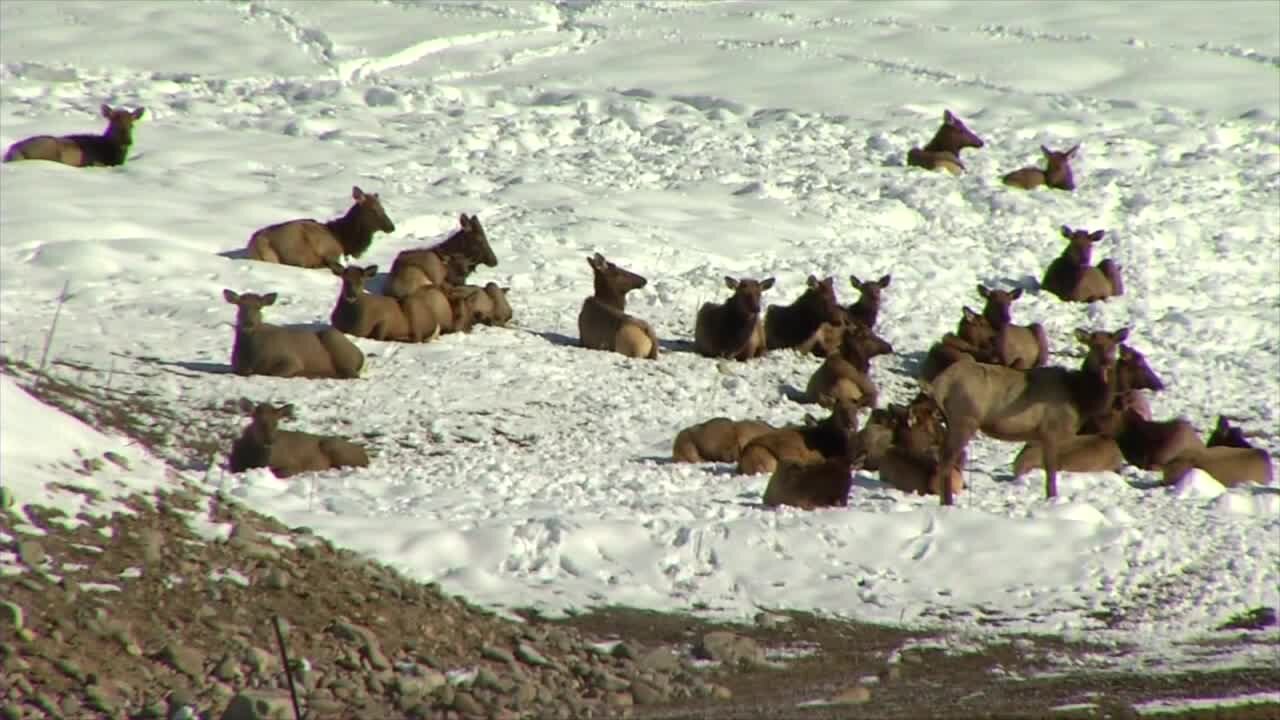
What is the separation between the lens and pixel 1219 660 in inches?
321

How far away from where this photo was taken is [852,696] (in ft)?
24.5

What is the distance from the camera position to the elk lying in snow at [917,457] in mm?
11734

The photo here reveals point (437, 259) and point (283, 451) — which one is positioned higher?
point (283, 451)

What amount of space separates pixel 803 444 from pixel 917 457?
717mm

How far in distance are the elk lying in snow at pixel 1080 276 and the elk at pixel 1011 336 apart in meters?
1.46

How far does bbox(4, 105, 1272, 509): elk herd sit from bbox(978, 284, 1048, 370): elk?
2 cm

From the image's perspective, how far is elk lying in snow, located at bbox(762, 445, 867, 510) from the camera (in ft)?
35.3

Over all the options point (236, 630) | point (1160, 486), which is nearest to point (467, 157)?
point (1160, 486)

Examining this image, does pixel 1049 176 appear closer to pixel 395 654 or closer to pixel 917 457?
pixel 917 457

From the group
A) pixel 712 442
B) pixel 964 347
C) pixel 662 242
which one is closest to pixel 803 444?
pixel 712 442

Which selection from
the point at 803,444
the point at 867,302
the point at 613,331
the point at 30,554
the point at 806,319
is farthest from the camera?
the point at 867,302

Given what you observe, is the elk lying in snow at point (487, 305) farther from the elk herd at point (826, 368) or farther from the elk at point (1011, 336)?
the elk at point (1011, 336)

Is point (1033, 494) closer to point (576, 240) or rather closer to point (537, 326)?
point (537, 326)

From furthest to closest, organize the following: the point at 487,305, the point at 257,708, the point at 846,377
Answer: the point at 487,305, the point at 846,377, the point at 257,708
